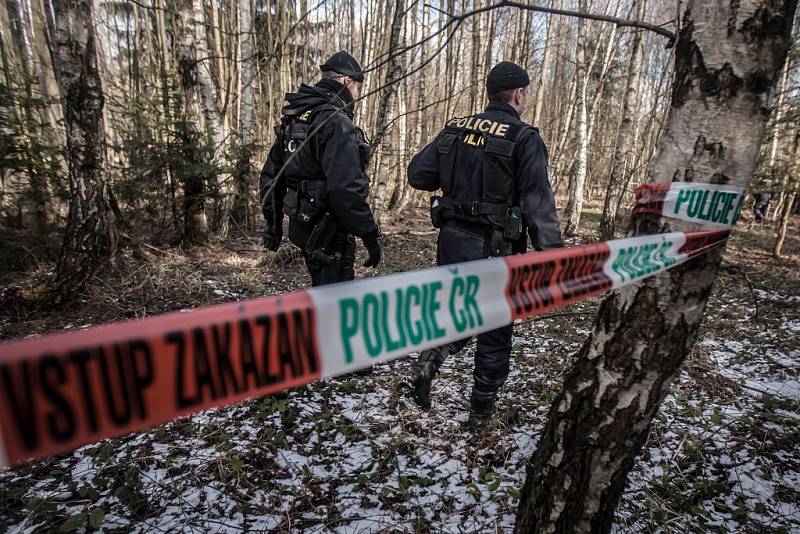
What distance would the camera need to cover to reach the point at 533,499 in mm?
1621

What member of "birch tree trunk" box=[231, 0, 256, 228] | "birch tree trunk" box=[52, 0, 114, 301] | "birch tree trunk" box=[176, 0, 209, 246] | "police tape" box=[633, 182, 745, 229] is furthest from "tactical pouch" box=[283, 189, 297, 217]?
"birch tree trunk" box=[231, 0, 256, 228]

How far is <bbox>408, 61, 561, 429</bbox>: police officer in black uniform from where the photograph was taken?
2523 millimetres

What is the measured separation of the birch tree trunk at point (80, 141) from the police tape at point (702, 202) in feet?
15.6

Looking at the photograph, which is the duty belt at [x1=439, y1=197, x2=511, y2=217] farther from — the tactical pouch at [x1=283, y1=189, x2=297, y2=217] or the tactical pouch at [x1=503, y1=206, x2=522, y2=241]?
the tactical pouch at [x1=283, y1=189, x2=297, y2=217]

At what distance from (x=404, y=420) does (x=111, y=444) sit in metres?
1.80

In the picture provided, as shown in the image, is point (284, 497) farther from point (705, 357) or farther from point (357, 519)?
point (705, 357)

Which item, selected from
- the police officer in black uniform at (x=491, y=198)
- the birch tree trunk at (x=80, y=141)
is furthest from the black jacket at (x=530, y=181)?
the birch tree trunk at (x=80, y=141)

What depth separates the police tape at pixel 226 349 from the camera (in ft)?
2.14

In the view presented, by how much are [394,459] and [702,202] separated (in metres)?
2.04

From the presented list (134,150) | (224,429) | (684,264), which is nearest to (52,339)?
(684,264)

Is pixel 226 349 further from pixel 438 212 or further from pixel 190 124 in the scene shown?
pixel 190 124

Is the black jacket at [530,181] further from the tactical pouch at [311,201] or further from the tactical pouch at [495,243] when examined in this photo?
the tactical pouch at [311,201]

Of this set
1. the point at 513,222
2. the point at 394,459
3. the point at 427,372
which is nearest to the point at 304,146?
the point at 513,222

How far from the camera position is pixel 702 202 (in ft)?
4.59
